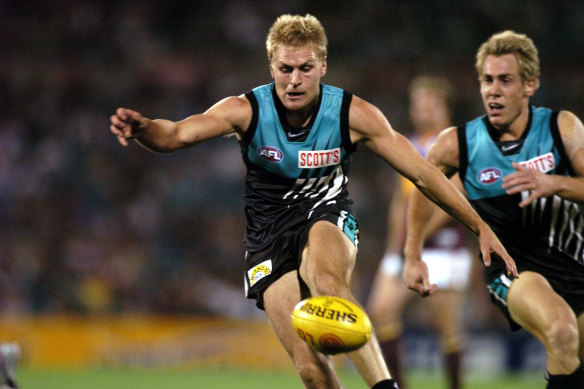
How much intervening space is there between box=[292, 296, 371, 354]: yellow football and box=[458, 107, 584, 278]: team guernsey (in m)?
1.49

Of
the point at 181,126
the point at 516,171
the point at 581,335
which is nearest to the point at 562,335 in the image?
the point at 581,335

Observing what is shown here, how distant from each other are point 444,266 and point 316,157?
330 cm

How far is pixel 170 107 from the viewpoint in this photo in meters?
14.2

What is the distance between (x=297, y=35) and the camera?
454 centimetres

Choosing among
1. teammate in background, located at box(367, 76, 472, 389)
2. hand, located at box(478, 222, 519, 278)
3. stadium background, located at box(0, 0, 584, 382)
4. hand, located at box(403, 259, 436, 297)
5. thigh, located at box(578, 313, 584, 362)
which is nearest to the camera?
hand, located at box(478, 222, 519, 278)

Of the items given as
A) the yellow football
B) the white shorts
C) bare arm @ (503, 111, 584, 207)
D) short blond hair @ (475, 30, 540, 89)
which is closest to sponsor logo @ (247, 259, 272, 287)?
the yellow football

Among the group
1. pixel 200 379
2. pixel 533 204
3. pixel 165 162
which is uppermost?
pixel 533 204

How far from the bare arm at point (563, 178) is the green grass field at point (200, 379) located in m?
4.45

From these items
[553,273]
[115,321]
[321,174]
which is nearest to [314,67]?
[321,174]

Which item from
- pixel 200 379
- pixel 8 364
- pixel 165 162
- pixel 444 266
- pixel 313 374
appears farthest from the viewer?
pixel 165 162

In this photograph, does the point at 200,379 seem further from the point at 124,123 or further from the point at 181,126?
the point at 124,123

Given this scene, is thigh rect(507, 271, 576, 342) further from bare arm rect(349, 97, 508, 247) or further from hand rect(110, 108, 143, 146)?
hand rect(110, 108, 143, 146)

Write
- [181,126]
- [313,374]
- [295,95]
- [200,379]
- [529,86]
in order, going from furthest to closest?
1. [200,379]
2. [529,86]
3. [295,95]
4. [313,374]
5. [181,126]

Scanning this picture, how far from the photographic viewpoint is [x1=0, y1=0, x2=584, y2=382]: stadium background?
11.4 meters
